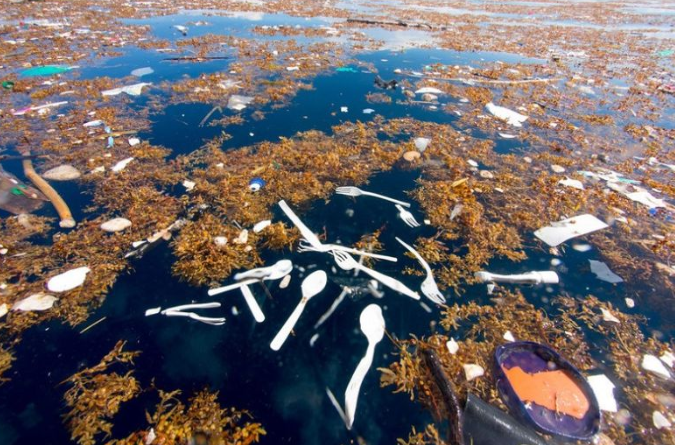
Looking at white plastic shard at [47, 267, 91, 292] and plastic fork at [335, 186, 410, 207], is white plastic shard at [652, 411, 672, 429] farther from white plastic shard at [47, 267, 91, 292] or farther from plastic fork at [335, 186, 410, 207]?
white plastic shard at [47, 267, 91, 292]

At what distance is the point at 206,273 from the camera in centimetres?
347

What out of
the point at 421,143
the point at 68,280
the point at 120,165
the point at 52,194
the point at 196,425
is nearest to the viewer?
the point at 196,425

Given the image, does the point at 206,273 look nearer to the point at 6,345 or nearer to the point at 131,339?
the point at 131,339

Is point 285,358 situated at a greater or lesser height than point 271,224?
lesser

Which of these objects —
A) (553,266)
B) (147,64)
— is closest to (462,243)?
(553,266)

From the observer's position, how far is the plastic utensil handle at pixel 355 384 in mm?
2461

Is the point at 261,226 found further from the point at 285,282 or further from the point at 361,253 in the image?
the point at 361,253

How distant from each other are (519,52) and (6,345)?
17.7m

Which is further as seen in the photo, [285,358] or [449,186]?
[449,186]

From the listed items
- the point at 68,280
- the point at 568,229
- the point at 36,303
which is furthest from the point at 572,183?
the point at 36,303

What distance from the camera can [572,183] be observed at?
17.4 feet

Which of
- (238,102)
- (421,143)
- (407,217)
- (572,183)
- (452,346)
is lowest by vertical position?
(452,346)

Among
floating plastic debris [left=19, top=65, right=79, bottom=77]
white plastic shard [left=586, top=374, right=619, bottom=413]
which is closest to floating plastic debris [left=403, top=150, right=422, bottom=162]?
white plastic shard [left=586, top=374, right=619, bottom=413]

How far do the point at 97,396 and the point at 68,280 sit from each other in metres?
1.55
